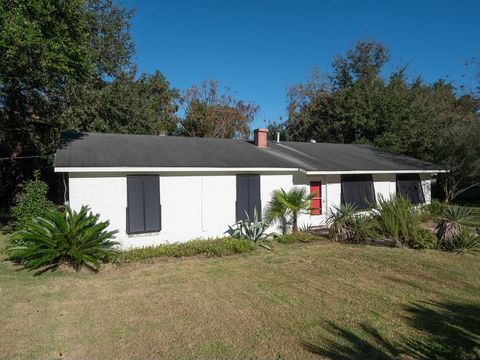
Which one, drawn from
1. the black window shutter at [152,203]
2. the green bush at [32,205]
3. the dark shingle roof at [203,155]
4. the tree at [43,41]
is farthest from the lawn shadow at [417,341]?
the green bush at [32,205]

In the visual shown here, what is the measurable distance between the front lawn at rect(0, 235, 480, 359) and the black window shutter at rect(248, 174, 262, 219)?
3.26 metres

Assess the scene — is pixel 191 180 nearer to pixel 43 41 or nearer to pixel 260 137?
pixel 43 41

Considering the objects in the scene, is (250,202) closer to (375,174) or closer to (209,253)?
(209,253)

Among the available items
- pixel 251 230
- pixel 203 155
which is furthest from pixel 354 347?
pixel 203 155

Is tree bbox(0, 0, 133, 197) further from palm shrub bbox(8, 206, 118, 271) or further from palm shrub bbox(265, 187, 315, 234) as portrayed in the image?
palm shrub bbox(265, 187, 315, 234)

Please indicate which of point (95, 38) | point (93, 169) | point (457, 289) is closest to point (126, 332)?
point (93, 169)

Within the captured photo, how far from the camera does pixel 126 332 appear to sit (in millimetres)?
5516

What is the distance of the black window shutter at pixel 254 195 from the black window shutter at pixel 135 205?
3901 millimetres

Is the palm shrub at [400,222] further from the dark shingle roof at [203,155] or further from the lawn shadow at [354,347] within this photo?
the lawn shadow at [354,347]

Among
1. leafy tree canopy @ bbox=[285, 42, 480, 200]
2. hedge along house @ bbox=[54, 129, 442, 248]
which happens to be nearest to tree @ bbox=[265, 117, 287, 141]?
A: leafy tree canopy @ bbox=[285, 42, 480, 200]

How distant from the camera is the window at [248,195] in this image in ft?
42.3

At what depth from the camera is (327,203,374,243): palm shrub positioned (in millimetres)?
12438

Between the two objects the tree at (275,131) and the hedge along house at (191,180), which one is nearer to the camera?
the hedge along house at (191,180)

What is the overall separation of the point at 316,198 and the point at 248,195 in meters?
3.98
